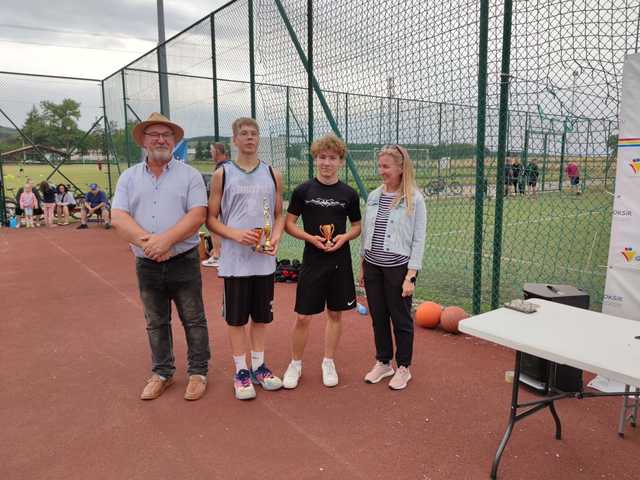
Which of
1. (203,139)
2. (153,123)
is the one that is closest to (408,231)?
(153,123)

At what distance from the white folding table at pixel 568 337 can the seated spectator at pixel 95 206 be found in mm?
13405

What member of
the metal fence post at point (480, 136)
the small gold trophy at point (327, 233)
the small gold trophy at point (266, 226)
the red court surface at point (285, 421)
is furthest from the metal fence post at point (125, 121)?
the small gold trophy at point (327, 233)

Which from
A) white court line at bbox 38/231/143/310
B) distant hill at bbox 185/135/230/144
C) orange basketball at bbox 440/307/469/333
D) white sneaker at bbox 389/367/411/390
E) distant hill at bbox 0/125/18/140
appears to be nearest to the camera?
A: white sneaker at bbox 389/367/411/390

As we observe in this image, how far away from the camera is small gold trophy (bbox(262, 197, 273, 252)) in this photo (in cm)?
335

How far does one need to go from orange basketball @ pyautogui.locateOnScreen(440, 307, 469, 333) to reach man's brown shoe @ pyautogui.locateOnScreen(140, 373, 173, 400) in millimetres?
2611

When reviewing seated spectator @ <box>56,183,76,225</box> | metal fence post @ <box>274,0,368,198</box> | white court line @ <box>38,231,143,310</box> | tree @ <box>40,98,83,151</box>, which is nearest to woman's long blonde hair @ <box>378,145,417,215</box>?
metal fence post @ <box>274,0,368,198</box>

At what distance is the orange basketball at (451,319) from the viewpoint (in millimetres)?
4741

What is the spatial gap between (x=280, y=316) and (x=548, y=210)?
12344 millimetres

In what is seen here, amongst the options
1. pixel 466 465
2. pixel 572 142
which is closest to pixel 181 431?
pixel 466 465

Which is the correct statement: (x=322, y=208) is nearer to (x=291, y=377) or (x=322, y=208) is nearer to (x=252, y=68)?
(x=291, y=377)

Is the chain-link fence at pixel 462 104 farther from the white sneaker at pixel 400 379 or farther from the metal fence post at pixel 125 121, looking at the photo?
the metal fence post at pixel 125 121

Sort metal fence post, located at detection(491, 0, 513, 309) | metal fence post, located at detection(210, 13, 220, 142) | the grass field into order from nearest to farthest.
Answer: metal fence post, located at detection(491, 0, 513, 309), the grass field, metal fence post, located at detection(210, 13, 220, 142)

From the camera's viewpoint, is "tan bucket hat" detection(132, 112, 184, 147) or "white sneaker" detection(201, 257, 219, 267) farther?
"white sneaker" detection(201, 257, 219, 267)

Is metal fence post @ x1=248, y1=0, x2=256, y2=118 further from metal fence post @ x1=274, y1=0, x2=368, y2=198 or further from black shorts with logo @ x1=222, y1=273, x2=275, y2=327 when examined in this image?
black shorts with logo @ x1=222, y1=273, x2=275, y2=327
